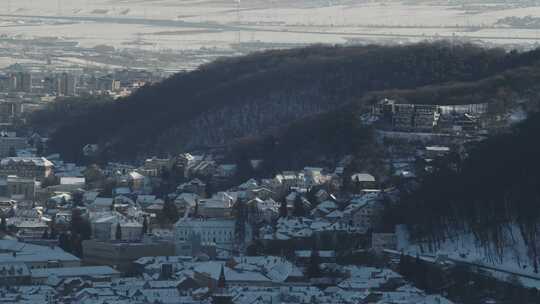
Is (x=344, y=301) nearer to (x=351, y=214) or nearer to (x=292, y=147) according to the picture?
(x=351, y=214)

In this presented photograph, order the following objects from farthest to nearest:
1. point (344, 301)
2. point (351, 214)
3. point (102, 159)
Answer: point (102, 159) < point (351, 214) < point (344, 301)

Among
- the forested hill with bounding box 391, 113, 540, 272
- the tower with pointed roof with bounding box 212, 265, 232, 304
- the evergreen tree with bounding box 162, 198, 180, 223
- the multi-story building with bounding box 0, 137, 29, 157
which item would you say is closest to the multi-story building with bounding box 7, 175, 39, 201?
the evergreen tree with bounding box 162, 198, 180, 223

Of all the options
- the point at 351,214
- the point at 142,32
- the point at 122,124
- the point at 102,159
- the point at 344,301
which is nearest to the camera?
the point at 344,301

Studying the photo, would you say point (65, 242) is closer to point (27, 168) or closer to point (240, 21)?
point (27, 168)

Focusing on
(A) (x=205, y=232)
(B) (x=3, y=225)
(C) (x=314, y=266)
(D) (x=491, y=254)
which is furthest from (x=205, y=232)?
(D) (x=491, y=254)

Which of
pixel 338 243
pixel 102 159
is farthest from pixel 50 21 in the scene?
pixel 338 243

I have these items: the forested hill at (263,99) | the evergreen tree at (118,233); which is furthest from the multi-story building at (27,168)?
the evergreen tree at (118,233)

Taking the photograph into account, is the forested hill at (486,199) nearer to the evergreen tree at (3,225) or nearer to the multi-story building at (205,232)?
the multi-story building at (205,232)
